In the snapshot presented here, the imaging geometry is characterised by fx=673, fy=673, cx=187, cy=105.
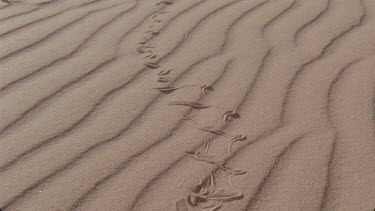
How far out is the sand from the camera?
6.93ft

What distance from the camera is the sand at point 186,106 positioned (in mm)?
2113

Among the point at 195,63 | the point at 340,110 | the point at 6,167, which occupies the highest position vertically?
the point at 6,167

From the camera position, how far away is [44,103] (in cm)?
261

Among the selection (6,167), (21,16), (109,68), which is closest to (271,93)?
(109,68)

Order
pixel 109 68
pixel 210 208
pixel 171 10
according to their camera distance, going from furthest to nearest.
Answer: pixel 171 10, pixel 109 68, pixel 210 208

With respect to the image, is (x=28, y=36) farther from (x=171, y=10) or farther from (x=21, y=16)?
(x=171, y=10)

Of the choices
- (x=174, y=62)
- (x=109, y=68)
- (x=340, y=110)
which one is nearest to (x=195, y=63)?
(x=174, y=62)

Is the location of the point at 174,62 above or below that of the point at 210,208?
above

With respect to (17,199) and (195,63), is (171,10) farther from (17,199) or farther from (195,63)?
(17,199)

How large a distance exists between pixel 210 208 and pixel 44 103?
92cm

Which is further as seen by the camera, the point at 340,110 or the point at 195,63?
the point at 195,63

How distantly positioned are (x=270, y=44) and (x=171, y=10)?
720mm

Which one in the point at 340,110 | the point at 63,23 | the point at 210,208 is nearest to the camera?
the point at 210,208

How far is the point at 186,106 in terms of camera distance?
2.61m
